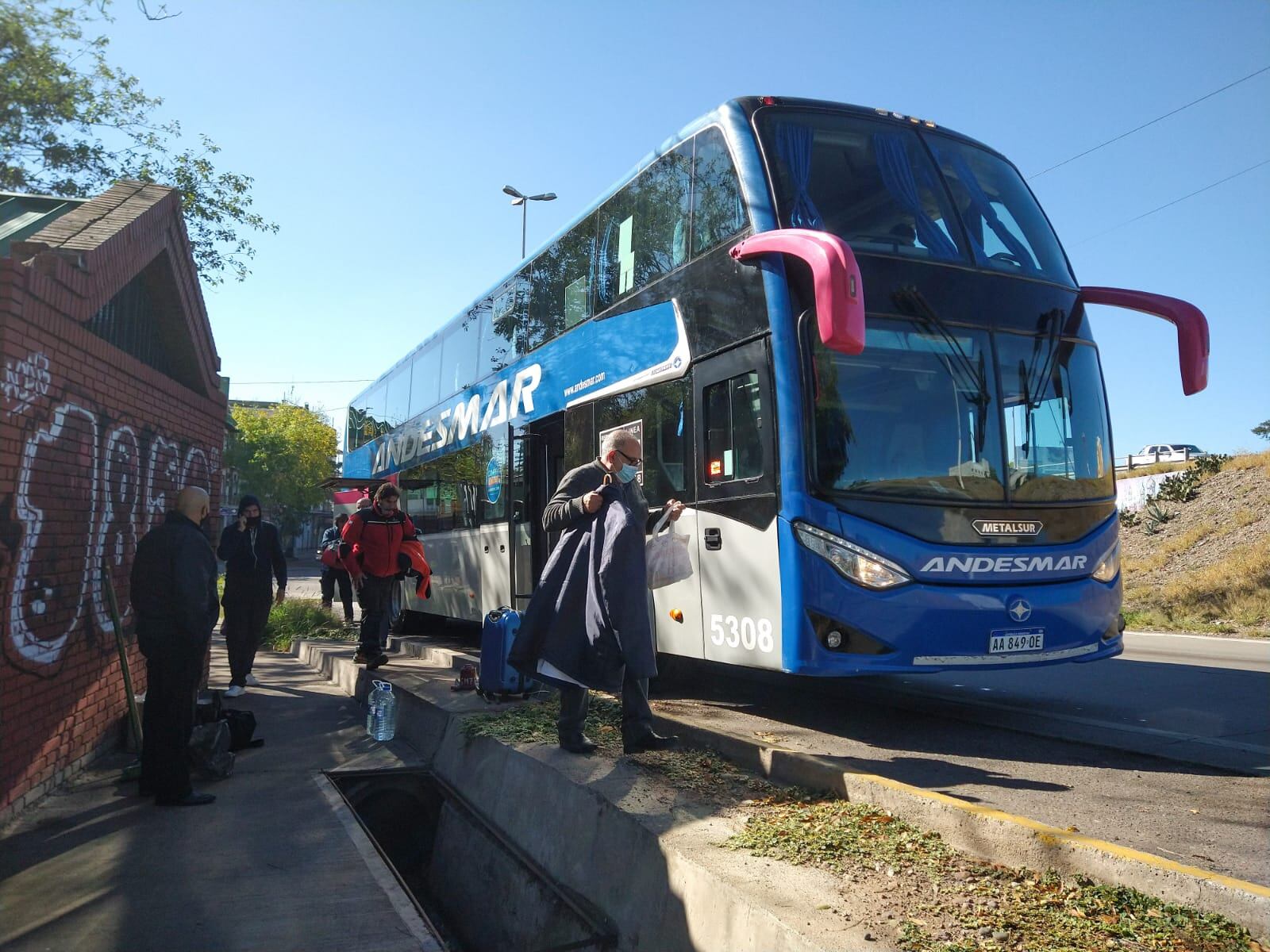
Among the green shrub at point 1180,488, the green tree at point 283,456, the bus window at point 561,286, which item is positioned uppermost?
the green tree at point 283,456

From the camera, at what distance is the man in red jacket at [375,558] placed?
31.7 ft

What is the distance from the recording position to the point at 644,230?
797 cm

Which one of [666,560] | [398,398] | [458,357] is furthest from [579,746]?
[398,398]

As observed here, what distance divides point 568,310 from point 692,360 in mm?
2928

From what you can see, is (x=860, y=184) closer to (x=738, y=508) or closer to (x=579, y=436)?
(x=738, y=508)

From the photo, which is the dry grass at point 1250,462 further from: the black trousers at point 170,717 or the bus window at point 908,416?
the black trousers at point 170,717

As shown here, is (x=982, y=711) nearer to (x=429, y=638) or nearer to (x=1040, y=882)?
(x=1040, y=882)

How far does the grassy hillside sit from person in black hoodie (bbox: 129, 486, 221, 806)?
13.8m

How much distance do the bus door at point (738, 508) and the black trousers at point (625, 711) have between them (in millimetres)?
982

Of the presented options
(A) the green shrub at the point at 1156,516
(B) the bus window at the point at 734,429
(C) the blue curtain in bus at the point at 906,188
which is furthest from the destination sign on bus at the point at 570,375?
(A) the green shrub at the point at 1156,516

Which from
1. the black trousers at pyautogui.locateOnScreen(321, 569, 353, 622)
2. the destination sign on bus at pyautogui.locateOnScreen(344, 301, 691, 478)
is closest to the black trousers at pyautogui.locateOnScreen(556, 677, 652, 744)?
the destination sign on bus at pyautogui.locateOnScreen(344, 301, 691, 478)

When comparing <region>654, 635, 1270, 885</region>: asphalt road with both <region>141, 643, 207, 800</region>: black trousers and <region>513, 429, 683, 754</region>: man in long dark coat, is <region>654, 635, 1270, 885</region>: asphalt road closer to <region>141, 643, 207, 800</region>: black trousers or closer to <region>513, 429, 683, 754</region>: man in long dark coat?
<region>513, 429, 683, 754</region>: man in long dark coat

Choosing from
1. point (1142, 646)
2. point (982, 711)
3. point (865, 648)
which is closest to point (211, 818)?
point (865, 648)

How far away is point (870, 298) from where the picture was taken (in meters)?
5.93
